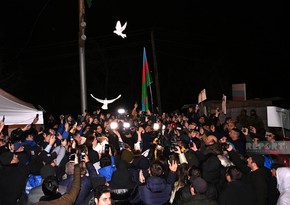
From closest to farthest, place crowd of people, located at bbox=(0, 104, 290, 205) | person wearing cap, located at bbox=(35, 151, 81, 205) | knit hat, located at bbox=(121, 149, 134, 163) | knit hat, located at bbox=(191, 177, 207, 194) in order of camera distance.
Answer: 1. person wearing cap, located at bbox=(35, 151, 81, 205)
2. knit hat, located at bbox=(191, 177, 207, 194)
3. crowd of people, located at bbox=(0, 104, 290, 205)
4. knit hat, located at bbox=(121, 149, 134, 163)

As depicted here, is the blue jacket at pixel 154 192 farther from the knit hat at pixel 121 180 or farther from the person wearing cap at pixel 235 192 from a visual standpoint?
the person wearing cap at pixel 235 192

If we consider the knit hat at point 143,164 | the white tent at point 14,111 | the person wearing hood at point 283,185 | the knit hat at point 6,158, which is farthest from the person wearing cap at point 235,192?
the white tent at point 14,111

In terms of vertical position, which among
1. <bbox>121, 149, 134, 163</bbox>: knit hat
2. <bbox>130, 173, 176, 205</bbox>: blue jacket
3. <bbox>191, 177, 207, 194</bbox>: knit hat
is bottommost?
<bbox>130, 173, 176, 205</bbox>: blue jacket

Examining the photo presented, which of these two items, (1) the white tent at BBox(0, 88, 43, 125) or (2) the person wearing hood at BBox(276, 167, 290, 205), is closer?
(2) the person wearing hood at BBox(276, 167, 290, 205)

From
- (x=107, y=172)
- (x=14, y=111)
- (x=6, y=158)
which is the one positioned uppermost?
(x=14, y=111)

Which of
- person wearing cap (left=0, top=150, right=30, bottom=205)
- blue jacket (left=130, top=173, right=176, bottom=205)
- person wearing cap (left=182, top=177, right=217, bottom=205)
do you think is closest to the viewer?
person wearing cap (left=182, top=177, right=217, bottom=205)

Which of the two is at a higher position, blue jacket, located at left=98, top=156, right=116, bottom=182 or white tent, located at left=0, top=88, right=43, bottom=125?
white tent, located at left=0, top=88, right=43, bottom=125

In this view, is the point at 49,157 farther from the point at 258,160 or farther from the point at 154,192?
the point at 258,160

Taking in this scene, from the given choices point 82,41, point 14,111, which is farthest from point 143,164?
point 82,41

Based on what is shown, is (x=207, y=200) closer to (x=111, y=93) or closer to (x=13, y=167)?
(x=13, y=167)

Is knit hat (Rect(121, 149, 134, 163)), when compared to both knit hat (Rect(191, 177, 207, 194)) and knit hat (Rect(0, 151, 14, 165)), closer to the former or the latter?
knit hat (Rect(0, 151, 14, 165))

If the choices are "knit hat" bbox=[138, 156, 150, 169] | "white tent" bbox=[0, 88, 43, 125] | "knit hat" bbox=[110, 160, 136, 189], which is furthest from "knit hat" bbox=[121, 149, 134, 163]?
"white tent" bbox=[0, 88, 43, 125]

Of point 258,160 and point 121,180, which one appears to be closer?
point 121,180

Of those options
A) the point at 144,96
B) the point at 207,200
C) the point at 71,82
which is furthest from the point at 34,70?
the point at 207,200
